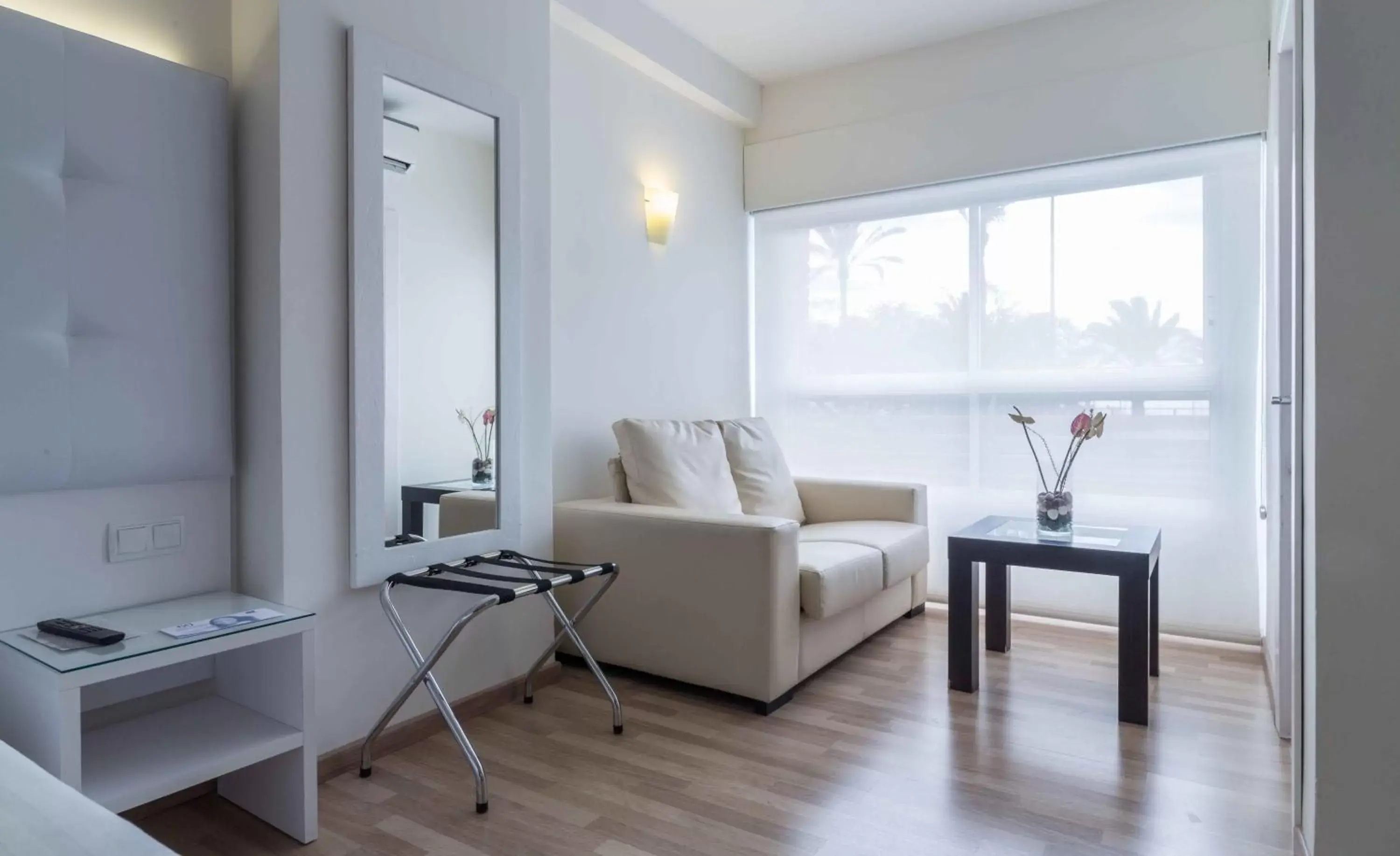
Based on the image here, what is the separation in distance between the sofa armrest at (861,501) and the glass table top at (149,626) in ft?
7.97

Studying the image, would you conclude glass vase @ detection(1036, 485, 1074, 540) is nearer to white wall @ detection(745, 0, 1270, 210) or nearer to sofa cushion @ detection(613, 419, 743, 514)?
sofa cushion @ detection(613, 419, 743, 514)

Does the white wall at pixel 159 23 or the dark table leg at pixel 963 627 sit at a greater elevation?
the white wall at pixel 159 23

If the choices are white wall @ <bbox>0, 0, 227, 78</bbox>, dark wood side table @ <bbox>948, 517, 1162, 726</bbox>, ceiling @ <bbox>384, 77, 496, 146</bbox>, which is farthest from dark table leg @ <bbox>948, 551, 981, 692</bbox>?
white wall @ <bbox>0, 0, 227, 78</bbox>

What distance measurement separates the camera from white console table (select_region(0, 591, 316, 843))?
1.57 meters

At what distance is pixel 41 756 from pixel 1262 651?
3835mm

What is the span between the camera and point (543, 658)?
275 centimetres

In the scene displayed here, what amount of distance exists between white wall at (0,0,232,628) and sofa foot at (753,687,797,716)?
5.22 ft

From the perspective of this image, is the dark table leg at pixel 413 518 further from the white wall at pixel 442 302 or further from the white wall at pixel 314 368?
the white wall at pixel 314 368

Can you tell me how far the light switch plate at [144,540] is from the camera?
195 cm

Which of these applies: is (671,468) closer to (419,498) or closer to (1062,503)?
Answer: (419,498)

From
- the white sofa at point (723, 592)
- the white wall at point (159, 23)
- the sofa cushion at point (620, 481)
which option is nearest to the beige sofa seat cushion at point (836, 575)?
the white sofa at point (723, 592)

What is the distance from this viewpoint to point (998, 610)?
329 cm

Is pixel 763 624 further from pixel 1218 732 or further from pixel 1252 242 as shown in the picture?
pixel 1252 242

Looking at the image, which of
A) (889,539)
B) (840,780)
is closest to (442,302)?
(840,780)
